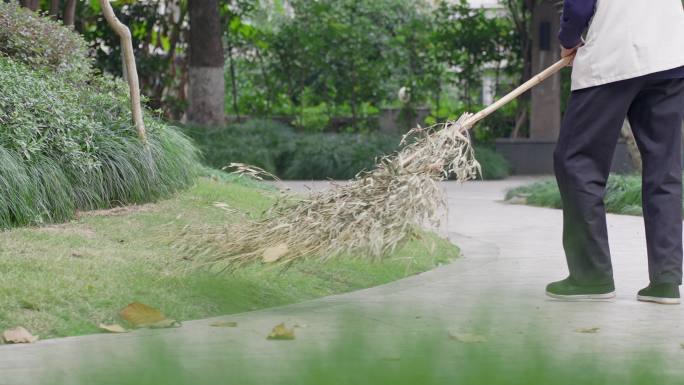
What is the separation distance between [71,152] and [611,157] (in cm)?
377

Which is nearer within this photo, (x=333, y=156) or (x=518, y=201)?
(x=518, y=201)

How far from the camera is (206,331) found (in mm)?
4324

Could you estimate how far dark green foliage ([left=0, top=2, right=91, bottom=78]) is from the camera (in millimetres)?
8273

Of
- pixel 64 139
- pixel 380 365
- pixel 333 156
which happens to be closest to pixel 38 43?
pixel 64 139

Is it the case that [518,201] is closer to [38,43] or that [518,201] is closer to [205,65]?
[38,43]

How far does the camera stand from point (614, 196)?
11.4m

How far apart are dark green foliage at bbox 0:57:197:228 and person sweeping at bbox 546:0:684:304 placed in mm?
3331

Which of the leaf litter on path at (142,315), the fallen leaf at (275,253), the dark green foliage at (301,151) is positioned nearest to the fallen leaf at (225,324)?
the leaf litter on path at (142,315)

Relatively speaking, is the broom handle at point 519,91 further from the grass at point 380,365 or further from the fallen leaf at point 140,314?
the grass at point 380,365

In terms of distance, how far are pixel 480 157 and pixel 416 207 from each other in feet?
42.4

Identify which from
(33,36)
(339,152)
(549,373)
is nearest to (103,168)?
(33,36)

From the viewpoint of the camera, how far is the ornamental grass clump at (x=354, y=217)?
186 inches

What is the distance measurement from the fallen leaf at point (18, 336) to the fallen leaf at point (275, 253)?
1177 mm

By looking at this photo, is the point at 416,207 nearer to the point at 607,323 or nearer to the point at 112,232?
the point at 607,323
